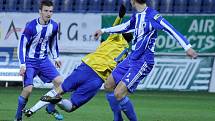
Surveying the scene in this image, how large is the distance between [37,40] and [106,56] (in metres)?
1.26

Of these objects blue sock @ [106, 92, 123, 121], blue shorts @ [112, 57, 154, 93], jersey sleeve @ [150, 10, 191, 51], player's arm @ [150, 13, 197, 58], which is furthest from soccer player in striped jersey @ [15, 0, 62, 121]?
player's arm @ [150, 13, 197, 58]

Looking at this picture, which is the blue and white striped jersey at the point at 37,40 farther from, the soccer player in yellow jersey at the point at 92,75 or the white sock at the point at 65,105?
the white sock at the point at 65,105

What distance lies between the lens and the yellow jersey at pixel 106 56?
10.1m

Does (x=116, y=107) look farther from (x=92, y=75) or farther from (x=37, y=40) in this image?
(x=37, y=40)

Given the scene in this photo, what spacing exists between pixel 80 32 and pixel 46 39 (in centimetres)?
840

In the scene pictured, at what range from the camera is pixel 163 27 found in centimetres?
906

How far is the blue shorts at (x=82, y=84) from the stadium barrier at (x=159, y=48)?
840cm

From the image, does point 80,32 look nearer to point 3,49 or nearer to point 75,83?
point 3,49

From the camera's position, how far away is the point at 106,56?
1027 centimetres

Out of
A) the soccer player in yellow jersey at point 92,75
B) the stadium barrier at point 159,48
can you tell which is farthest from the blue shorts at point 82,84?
the stadium barrier at point 159,48

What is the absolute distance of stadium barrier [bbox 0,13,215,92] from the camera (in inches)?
723

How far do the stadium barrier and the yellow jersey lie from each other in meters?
7.95

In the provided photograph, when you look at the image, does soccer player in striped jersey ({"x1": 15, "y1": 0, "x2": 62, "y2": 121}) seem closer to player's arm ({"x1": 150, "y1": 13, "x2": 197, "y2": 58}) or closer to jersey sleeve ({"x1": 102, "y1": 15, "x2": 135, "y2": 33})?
jersey sleeve ({"x1": 102, "y1": 15, "x2": 135, "y2": 33})

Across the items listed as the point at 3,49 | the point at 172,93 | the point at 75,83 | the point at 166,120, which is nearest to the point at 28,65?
the point at 75,83
